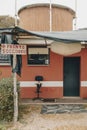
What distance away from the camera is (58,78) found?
13.9 m

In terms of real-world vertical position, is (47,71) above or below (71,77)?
above

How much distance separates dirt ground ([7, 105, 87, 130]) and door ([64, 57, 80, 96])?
396cm

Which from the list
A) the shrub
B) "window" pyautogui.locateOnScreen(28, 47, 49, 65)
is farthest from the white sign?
"window" pyautogui.locateOnScreen(28, 47, 49, 65)

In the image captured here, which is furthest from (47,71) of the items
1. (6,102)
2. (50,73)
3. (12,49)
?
(12,49)

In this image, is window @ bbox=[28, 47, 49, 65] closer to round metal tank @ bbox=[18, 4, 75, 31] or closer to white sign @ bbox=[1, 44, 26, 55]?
round metal tank @ bbox=[18, 4, 75, 31]

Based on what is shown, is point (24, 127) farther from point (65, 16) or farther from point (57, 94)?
point (65, 16)

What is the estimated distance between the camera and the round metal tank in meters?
16.4

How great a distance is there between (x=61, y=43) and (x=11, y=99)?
2.75 meters

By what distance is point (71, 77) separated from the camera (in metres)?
14.3

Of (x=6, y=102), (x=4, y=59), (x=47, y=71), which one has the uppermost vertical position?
(x=4, y=59)

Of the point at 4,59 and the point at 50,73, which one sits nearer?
the point at 50,73

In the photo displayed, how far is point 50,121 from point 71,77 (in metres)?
5.38

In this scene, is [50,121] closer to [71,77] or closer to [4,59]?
[71,77]

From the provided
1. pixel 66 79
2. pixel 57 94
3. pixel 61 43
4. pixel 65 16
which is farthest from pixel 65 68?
pixel 61 43
